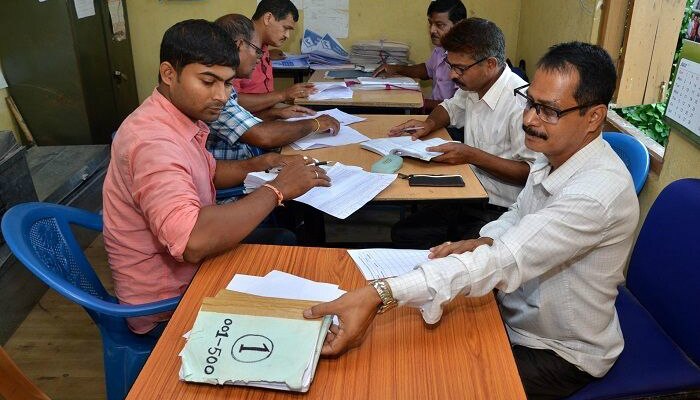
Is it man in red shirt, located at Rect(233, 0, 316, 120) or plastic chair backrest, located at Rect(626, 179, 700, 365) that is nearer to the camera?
plastic chair backrest, located at Rect(626, 179, 700, 365)

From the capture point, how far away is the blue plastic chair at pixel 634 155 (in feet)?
5.90

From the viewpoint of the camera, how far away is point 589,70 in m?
1.21

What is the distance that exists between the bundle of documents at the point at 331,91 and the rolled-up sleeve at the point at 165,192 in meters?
1.73

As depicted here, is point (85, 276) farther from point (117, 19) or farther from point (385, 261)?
point (117, 19)

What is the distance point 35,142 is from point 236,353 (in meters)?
3.18

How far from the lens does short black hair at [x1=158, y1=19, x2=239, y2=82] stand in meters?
1.43

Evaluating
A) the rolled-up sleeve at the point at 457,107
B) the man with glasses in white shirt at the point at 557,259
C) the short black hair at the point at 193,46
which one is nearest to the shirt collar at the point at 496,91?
the rolled-up sleeve at the point at 457,107

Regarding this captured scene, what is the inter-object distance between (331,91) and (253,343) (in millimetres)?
2324

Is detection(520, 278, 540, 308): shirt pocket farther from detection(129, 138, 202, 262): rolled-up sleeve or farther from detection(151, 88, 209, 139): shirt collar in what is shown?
detection(151, 88, 209, 139): shirt collar

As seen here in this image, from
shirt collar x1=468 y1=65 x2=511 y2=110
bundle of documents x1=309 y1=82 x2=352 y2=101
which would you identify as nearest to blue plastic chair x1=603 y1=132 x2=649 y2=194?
shirt collar x1=468 y1=65 x2=511 y2=110

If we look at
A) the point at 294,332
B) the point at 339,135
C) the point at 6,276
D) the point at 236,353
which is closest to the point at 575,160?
the point at 294,332

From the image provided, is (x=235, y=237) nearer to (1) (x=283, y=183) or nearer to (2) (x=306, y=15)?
(1) (x=283, y=183)

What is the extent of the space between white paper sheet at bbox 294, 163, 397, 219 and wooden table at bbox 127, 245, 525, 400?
0.37m

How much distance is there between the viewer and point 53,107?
3402mm
